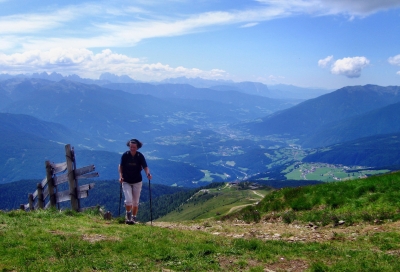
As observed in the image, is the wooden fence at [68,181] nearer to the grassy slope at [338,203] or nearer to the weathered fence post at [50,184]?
the weathered fence post at [50,184]

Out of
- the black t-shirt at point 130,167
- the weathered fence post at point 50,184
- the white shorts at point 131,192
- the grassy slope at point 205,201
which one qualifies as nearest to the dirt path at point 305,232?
the white shorts at point 131,192

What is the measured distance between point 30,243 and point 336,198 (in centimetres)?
1578

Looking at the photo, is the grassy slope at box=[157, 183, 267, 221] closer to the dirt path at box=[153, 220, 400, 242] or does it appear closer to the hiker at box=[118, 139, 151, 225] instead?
the hiker at box=[118, 139, 151, 225]

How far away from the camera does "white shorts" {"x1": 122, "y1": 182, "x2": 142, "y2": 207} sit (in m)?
16.7

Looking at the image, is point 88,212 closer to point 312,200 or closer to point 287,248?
point 287,248

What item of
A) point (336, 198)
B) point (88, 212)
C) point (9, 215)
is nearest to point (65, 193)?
point (88, 212)

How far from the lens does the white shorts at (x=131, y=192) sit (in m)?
16.7

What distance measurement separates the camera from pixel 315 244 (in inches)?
477

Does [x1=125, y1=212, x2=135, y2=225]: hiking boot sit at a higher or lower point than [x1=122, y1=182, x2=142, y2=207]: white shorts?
lower

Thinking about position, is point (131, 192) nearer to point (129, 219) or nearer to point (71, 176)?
point (129, 219)

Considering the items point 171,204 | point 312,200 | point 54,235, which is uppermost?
point 54,235

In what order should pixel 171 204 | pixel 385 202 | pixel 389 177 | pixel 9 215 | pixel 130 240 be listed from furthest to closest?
pixel 171 204, pixel 389 177, pixel 385 202, pixel 9 215, pixel 130 240

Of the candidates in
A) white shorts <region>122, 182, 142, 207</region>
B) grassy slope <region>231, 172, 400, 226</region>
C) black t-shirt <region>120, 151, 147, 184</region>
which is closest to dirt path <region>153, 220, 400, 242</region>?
grassy slope <region>231, 172, 400, 226</region>

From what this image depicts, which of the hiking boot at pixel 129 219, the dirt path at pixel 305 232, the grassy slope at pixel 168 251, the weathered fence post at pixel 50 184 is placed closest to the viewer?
the grassy slope at pixel 168 251
